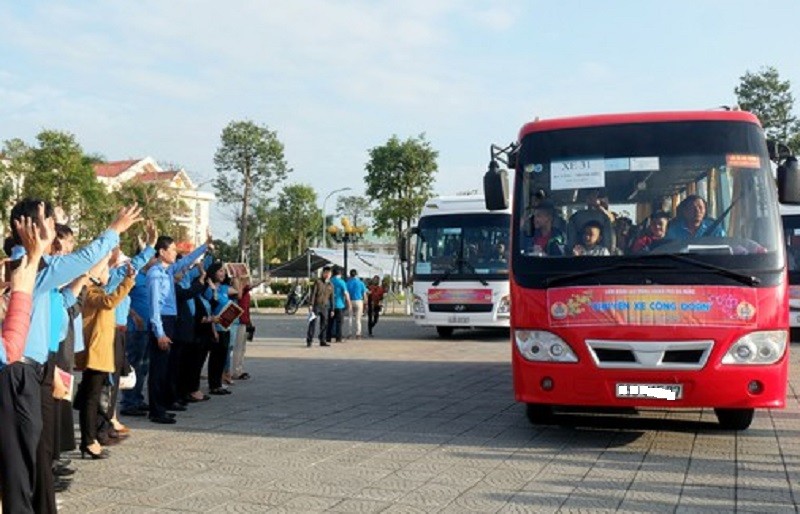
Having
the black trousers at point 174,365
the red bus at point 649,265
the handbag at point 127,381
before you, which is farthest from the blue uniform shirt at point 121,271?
the red bus at point 649,265

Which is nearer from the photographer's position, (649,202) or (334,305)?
(649,202)

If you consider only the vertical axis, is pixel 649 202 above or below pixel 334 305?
above

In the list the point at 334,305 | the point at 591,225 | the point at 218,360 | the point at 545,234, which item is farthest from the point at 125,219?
the point at 334,305

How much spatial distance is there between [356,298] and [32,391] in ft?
61.8

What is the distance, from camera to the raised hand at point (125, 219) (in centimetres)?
517

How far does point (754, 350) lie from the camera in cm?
727

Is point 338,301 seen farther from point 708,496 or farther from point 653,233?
point 708,496

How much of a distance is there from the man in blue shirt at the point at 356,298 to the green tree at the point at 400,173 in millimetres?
26657

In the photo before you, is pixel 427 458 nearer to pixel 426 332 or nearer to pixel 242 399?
pixel 242 399

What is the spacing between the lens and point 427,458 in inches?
286

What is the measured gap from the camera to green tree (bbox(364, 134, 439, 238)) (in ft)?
165

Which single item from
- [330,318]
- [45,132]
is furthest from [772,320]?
[45,132]

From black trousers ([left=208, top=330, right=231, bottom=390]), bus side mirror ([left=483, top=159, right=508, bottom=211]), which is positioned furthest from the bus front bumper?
black trousers ([left=208, top=330, right=231, bottom=390])

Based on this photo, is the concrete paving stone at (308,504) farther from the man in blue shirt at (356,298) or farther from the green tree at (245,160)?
the green tree at (245,160)
